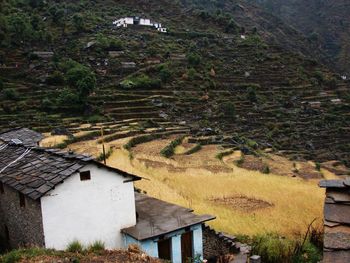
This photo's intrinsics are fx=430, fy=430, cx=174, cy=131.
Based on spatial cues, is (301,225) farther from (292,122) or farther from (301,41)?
(301,41)

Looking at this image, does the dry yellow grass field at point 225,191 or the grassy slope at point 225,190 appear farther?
the dry yellow grass field at point 225,191

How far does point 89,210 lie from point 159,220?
6.99ft

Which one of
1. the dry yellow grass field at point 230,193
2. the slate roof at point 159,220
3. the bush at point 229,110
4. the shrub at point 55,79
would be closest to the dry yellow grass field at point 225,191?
the dry yellow grass field at point 230,193

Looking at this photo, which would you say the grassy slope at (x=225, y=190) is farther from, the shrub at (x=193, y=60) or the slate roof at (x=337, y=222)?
the shrub at (x=193, y=60)

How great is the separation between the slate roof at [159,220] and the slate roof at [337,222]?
744 cm

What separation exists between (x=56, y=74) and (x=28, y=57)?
819cm

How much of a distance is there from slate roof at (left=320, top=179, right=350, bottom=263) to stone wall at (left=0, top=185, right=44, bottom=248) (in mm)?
8409

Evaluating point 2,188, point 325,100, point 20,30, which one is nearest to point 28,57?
point 20,30

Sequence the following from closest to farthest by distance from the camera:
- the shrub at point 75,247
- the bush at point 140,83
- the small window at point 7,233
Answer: the shrub at point 75,247 → the small window at point 7,233 → the bush at point 140,83

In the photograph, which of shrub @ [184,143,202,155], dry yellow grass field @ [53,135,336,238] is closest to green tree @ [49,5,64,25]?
shrub @ [184,143,202,155]

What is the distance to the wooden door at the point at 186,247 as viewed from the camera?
12.1 meters

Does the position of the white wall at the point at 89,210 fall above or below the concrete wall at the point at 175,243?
above

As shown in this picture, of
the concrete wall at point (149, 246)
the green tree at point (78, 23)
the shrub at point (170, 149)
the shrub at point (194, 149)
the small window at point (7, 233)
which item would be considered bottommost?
the shrub at point (194, 149)

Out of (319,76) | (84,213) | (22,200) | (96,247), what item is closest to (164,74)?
(319,76)
